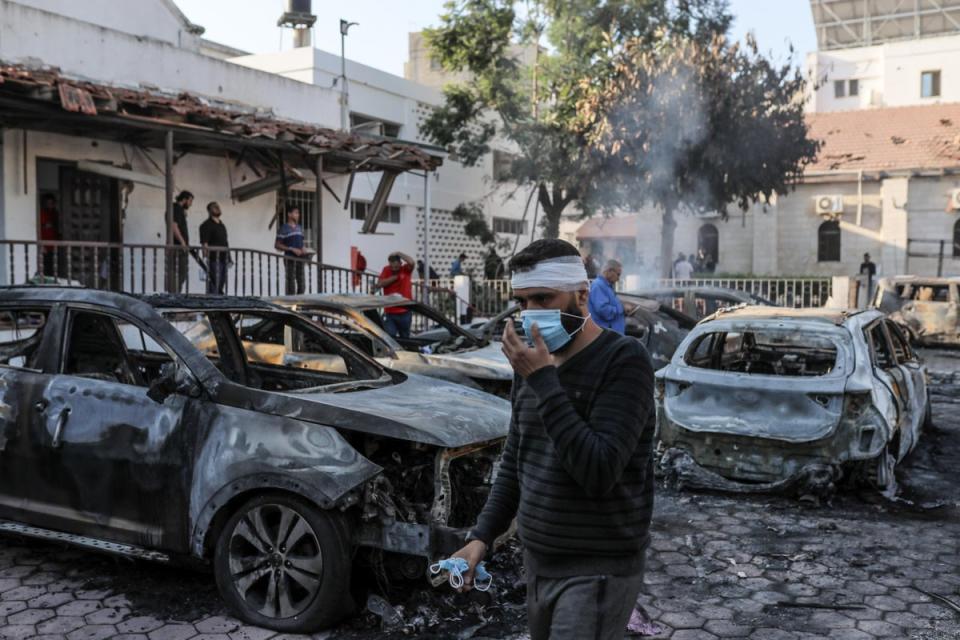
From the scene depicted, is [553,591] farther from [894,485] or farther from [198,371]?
[894,485]

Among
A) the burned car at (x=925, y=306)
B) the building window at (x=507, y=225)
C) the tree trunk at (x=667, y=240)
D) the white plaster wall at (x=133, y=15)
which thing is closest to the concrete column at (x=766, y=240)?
the building window at (x=507, y=225)

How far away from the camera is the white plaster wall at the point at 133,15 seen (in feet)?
44.1

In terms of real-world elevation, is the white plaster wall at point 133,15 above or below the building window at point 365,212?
above

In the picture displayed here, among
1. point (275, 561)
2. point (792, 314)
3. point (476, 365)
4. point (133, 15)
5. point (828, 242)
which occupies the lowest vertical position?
point (275, 561)

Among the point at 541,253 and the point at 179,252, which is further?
the point at 179,252

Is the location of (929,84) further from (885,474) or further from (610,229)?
(885,474)

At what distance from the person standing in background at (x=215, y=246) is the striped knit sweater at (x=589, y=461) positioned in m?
10.2

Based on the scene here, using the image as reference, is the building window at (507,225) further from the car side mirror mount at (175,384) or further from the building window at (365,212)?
the car side mirror mount at (175,384)

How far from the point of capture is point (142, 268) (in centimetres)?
1087

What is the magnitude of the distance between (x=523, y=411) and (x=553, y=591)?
1.53 feet

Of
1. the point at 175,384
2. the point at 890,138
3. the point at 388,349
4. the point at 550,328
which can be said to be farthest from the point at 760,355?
the point at 890,138

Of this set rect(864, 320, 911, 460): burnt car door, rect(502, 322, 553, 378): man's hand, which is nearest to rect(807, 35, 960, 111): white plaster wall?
rect(864, 320, 911, 460): burnt car door

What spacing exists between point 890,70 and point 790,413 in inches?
1625

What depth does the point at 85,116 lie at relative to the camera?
32.8 ft
